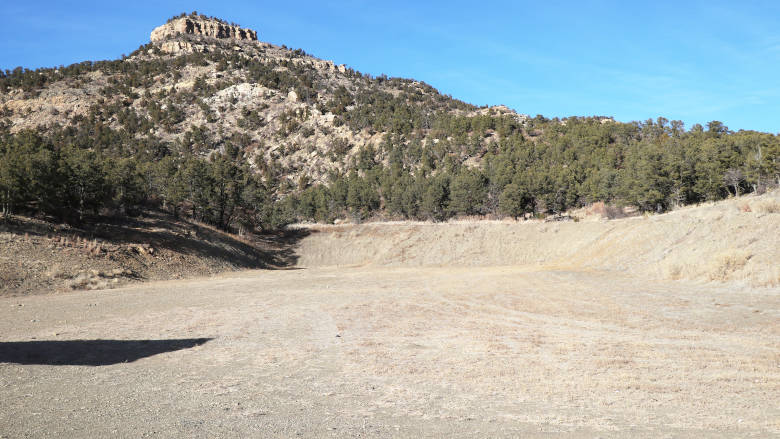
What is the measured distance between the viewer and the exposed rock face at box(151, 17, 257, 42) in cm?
14400

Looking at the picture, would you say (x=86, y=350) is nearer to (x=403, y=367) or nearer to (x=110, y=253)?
(x=403, y=367)

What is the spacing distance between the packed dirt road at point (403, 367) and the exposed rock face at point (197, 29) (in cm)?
14785

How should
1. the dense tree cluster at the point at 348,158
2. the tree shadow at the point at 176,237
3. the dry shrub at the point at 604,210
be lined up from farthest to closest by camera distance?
1. the dry shrub at the point at 604,210
2. the dense tree cluster at the point at 348,158
3. the tree shadow at the point at 176,237

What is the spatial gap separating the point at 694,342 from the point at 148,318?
17337 mm

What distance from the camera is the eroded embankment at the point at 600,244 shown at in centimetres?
2188

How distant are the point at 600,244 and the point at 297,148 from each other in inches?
2984

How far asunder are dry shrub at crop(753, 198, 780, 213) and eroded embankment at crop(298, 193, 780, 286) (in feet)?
0.15

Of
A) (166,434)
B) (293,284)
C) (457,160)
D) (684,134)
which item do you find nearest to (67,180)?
(293,284)

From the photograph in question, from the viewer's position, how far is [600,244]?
115ft

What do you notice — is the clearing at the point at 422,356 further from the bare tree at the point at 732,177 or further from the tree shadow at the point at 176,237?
the bare tree at the point at 732,177

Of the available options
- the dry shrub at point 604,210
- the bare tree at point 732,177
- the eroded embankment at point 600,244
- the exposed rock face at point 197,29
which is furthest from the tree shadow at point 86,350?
the exposed rock face at point 197,29

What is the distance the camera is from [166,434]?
6.17 meters

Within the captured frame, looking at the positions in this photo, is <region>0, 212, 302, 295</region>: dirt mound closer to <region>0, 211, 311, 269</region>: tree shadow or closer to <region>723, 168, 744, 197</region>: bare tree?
<region>0, 211, 311, 269</region>: tree shadow

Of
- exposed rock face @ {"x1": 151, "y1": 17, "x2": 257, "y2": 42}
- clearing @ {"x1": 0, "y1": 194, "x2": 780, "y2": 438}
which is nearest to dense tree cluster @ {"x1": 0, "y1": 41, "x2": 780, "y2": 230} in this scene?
exposed rock face @ {"x1": 151, "y1": 17, "x2": 257, "y2": 42}
